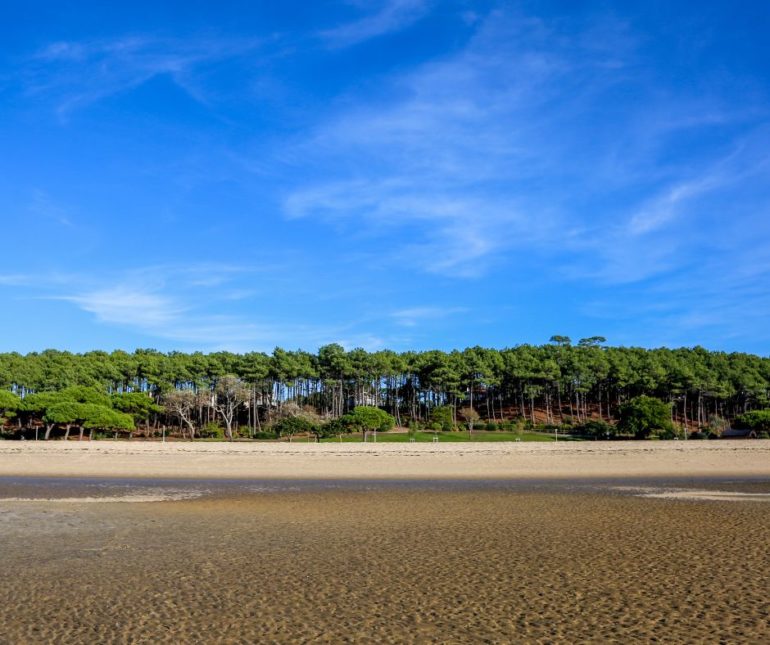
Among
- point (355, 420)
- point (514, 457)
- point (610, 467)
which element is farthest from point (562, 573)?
point (355, 420)

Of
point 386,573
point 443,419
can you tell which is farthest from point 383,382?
point 386,573

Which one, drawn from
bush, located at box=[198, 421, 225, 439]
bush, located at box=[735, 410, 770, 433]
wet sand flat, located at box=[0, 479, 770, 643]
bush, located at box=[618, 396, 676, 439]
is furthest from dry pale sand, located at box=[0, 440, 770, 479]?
bush, located at box=[198, 421, 225, 439]

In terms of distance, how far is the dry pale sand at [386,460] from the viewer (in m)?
35.1

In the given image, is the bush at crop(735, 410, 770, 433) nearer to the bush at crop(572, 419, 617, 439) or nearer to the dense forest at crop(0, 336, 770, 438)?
the dense forest at crop(0, 336, 770, 438)

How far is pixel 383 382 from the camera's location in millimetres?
102250

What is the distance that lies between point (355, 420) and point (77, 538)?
4775 cm

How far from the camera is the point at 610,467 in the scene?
125 ft

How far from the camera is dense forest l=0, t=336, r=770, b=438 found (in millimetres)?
85438

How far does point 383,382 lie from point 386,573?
92024 mm

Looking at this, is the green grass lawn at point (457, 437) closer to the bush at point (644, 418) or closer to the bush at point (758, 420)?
the bush at point (644, 418)

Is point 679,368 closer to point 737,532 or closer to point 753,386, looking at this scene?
point 753,386

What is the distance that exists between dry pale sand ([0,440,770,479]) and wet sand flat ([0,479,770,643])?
1647cm

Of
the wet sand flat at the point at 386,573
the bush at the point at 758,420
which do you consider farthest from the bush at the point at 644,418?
the wet sand flat at the point at 386,573

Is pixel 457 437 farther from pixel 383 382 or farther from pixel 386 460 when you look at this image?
pixel 383 382
